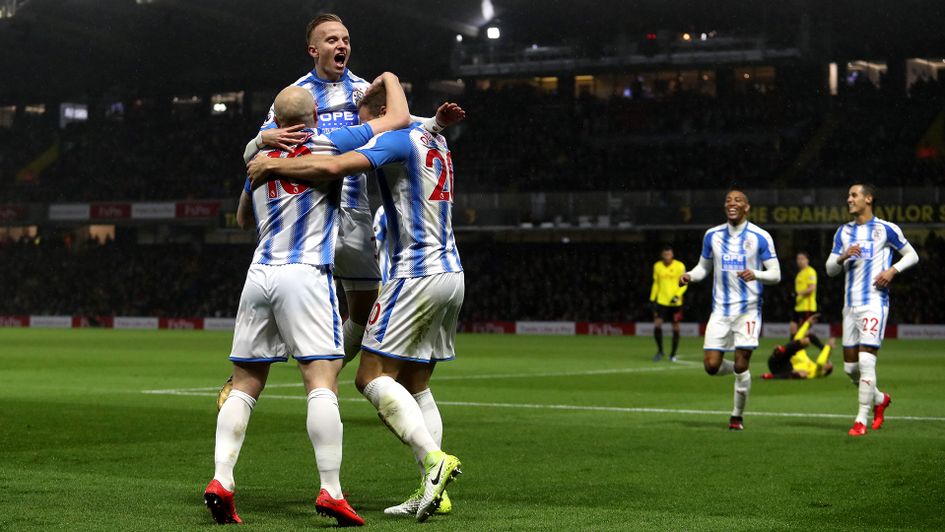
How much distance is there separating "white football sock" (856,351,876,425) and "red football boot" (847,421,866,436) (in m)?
0.05

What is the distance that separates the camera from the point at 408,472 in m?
8.74

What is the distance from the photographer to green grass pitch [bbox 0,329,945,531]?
6.78 m

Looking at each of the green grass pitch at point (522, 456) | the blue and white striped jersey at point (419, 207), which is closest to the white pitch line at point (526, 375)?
the green grass pitch at point (522, 456)

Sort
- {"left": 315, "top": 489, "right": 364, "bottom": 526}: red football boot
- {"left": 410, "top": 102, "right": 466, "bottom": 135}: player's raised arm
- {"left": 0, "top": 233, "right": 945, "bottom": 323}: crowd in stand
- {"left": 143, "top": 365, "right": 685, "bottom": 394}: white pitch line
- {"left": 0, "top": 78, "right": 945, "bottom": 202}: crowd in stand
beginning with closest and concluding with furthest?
{"left": 315, "top": 489, "right": 364, "bottom": 526}: red football boot
{"left": 410, "top": 102, "right": 466, "bottom": 135}: player's raised arm
{"left": 143, "top": 365, "right": 685, "bottom": 394}: white pitch line
{"left": 0, "top": 233, "right": 945, "bottom": 323}: crowd in stand
{"left": 0, "top": 78, "right": 945, "bottom": 202}: crowd in stand

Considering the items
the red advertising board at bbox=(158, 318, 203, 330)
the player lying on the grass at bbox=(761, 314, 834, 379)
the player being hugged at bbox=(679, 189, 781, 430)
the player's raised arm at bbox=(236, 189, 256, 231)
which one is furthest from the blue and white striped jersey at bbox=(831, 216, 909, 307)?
the red advertising board at bbox=(158, 318, 203, 330)

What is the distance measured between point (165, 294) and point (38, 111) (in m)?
14.8

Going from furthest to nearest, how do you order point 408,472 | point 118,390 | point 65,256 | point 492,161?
1. point 65,256
2. point 492,161
3. point 118,390
4. point 408,472

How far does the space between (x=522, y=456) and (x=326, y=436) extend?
3.59 m

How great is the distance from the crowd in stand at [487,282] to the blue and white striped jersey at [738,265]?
29640 millimetres

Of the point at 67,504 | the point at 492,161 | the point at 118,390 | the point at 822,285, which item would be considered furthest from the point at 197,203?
the point at 67,504

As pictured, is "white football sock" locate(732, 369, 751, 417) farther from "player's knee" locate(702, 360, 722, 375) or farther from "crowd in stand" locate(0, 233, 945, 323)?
"crowd in stand" locate(0, 233, 945, 323)

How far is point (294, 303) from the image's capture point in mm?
6367

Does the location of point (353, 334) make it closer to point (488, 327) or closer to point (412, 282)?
point (412, 282)

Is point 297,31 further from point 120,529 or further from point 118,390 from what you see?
point 120,529
